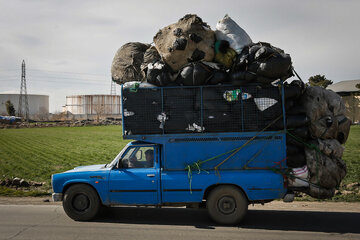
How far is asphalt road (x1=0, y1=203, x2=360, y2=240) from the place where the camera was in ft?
19.4

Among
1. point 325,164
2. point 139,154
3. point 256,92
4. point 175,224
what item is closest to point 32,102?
point 139,154

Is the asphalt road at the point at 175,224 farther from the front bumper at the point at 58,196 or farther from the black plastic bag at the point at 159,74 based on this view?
the black plastic bag at the point at 159,74

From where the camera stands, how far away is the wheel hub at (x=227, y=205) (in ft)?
→ 21.4

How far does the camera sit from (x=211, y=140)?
684 centimetres

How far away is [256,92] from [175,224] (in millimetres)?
3273

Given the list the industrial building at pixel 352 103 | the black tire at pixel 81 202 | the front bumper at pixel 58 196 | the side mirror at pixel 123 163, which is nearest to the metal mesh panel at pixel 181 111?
the side mirror at pixel 123 163

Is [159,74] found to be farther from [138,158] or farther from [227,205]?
[227,205]

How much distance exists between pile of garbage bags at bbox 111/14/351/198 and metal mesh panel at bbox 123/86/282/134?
0.02 meters

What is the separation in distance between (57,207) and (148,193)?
307 centimetres

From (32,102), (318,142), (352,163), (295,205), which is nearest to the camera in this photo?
(318,142)

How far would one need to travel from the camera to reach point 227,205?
6559 millimetres

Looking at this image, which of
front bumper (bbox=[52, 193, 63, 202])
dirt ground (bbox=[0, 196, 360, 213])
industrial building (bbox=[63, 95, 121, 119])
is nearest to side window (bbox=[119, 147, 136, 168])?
front bumper (bbox=[52, 193, 63, 202])

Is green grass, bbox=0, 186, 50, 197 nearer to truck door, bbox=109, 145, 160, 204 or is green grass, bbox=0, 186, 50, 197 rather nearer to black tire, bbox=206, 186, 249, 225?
truck door, bbox=109, 145, 160, 204

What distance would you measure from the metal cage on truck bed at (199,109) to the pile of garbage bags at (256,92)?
2 cm
